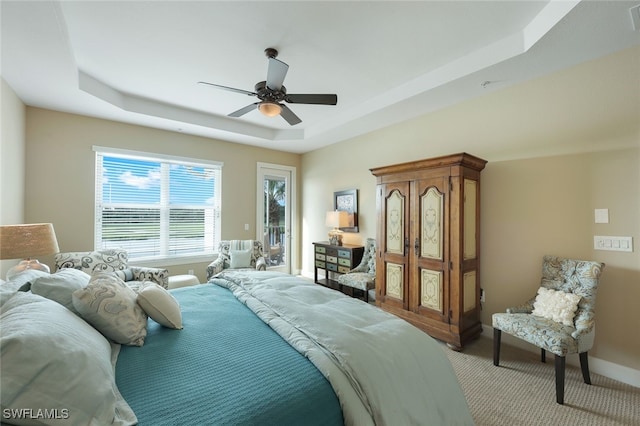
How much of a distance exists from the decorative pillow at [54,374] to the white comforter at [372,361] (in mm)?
738

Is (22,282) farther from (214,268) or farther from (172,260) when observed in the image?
(172,260)

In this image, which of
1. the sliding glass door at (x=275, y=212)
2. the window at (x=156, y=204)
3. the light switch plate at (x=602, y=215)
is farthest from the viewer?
the sliding glass door at (x=275, y=212)

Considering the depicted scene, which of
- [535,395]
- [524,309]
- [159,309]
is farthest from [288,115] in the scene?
[535,395]

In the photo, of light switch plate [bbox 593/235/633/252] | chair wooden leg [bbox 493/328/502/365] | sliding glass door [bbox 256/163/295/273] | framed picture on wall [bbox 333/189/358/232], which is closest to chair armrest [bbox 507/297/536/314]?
chair wooden leg [bbox 493/328/502/365]

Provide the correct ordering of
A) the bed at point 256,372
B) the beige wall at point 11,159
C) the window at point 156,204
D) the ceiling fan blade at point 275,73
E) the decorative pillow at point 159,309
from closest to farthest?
the bed at point 256,372 < the decorative pillow at point 159,309 < the ceiling fan blade at point 275,73 < the beige wall at point 11,159 < the window at point 156,204

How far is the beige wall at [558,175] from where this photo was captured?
230cm

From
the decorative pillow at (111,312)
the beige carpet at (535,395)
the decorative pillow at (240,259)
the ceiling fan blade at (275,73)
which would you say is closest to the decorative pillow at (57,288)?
the decorative pillow at (111,312)

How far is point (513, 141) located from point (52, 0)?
13.2 feet

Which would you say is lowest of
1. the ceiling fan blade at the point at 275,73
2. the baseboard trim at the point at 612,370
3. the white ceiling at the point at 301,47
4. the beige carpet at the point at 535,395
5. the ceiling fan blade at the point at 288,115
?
the beige carpet at the point at 535,395

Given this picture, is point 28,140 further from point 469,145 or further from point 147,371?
point 469,145

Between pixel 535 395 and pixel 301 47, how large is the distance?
3449mm

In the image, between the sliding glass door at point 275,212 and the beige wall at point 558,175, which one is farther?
the sliding glass door at point 275,212

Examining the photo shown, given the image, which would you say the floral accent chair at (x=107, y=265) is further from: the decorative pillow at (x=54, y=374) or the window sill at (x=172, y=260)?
the decorative pillow at (x=54, y=374)

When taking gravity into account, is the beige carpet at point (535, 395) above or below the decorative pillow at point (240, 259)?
below
